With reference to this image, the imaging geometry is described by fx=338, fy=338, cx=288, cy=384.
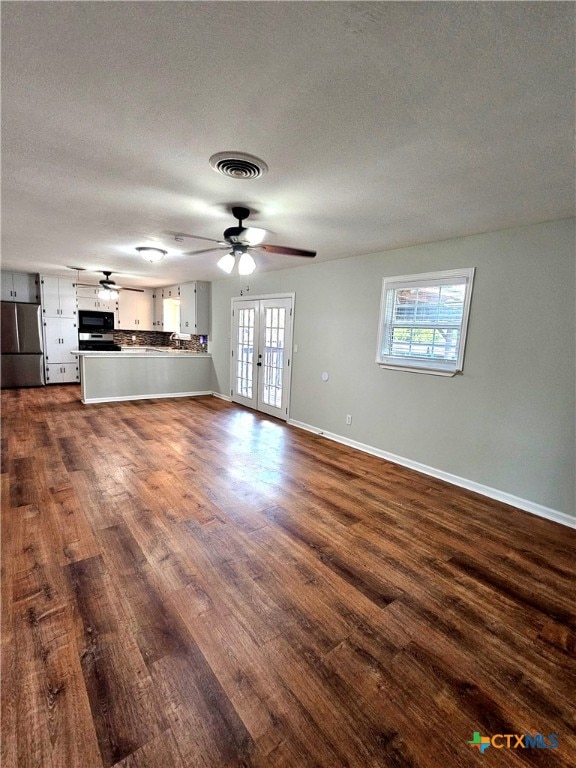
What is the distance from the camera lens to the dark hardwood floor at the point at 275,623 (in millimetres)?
1235

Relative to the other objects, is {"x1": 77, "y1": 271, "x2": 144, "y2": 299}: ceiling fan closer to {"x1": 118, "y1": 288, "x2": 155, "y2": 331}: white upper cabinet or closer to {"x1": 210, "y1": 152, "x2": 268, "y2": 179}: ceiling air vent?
{"x1": 118, "y1": 288, "x2": 155, "y2": 331}: white upper cabinet

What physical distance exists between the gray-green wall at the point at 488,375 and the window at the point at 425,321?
0.09 m

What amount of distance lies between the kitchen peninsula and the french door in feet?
3.26

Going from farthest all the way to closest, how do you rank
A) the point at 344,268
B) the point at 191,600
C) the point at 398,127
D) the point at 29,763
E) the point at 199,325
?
the point at 199,325 → the point at 344,268 → the point at 191,600 → the point at 398,127 → the point at 29,763

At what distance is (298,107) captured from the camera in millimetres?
1497

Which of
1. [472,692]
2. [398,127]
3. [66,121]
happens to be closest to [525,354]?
[398,127]

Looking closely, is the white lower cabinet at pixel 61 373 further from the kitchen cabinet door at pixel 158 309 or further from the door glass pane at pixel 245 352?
the door glass pane at pixel 245 352

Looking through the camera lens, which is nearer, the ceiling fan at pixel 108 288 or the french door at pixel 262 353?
the french door at pixel 262 353

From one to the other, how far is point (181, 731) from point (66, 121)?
2.70m

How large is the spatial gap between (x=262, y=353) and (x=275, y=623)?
4718 mm

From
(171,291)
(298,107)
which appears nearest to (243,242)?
(298,107)

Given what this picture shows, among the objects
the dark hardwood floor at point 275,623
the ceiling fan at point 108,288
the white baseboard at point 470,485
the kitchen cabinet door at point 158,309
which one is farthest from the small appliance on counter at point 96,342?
the white baseboard at point 470,485

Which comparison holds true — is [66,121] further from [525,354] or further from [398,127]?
[525,354]

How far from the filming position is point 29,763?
1.12 meters
